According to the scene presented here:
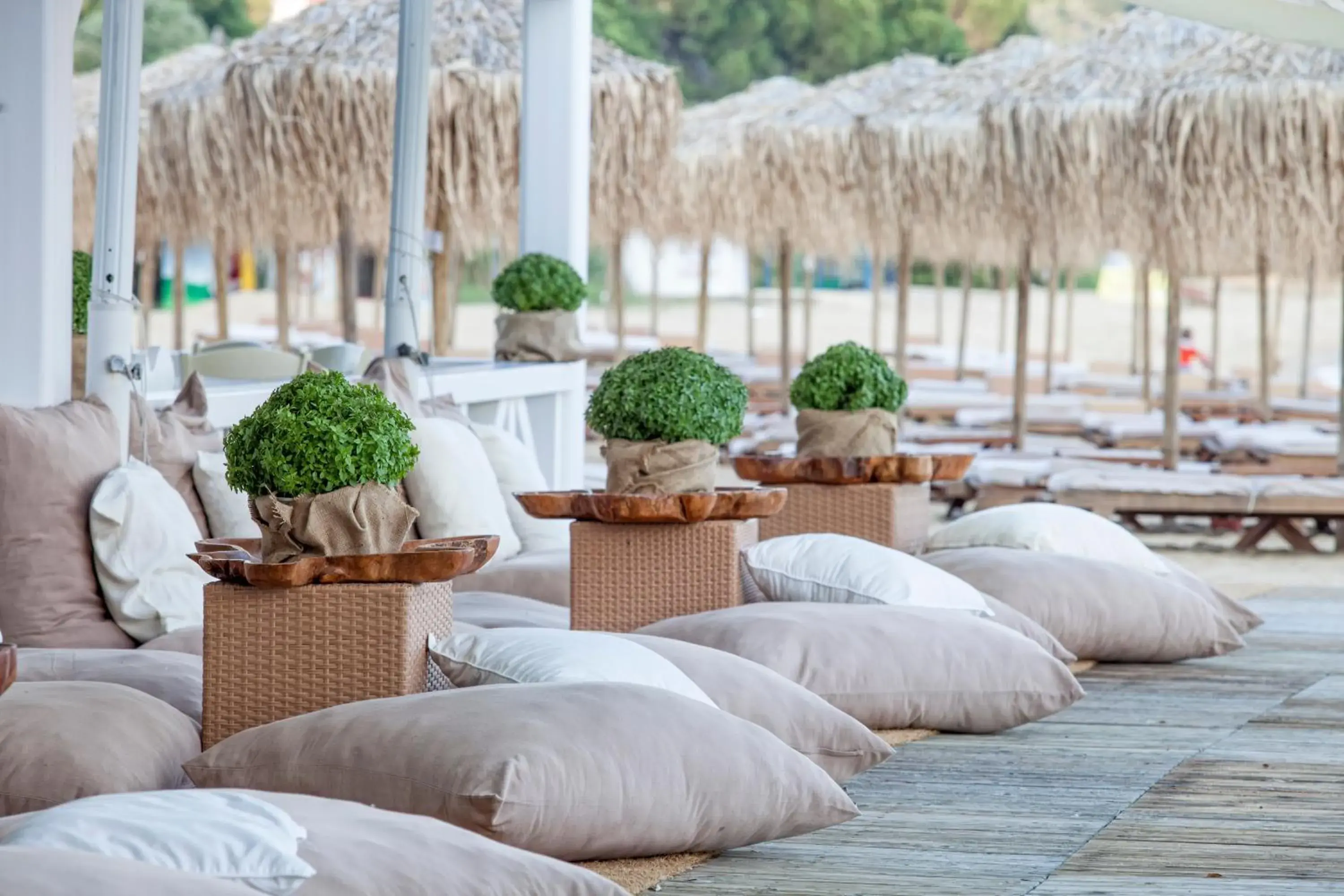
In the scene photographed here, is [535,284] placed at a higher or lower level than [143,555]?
higher

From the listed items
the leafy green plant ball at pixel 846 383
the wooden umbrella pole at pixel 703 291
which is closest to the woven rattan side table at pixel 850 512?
the leafy green plant ball at pixel 846 383

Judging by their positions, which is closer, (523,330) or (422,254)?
(422,254)

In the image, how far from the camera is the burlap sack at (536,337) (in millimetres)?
6762

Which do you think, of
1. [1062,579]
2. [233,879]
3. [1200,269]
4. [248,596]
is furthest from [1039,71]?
[233,879]

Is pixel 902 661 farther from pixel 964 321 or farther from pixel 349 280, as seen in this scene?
pixel 964 321

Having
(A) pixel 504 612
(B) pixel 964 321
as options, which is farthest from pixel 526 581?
(B) pixel 964 321

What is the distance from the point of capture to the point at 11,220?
4020 mm

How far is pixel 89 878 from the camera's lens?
78.4 inches

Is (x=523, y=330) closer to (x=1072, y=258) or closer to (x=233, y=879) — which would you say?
(x=233, y=879)

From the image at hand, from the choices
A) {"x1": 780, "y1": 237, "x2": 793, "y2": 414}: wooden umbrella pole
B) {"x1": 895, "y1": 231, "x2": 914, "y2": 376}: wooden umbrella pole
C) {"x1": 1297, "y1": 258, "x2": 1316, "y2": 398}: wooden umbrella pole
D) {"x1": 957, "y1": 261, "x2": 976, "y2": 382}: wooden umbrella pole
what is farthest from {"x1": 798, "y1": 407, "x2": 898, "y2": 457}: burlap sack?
{"x1": 957, "y1": 261, "x2": 976, "y2": 382}: wooden umbrella pole

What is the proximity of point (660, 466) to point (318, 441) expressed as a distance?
1133 millimetres

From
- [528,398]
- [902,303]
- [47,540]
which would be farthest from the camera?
[902,303]

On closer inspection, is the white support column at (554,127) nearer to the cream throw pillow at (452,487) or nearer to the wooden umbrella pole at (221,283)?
the cream throw pillow at (452,487)

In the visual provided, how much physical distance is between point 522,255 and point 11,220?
9.74 ft
